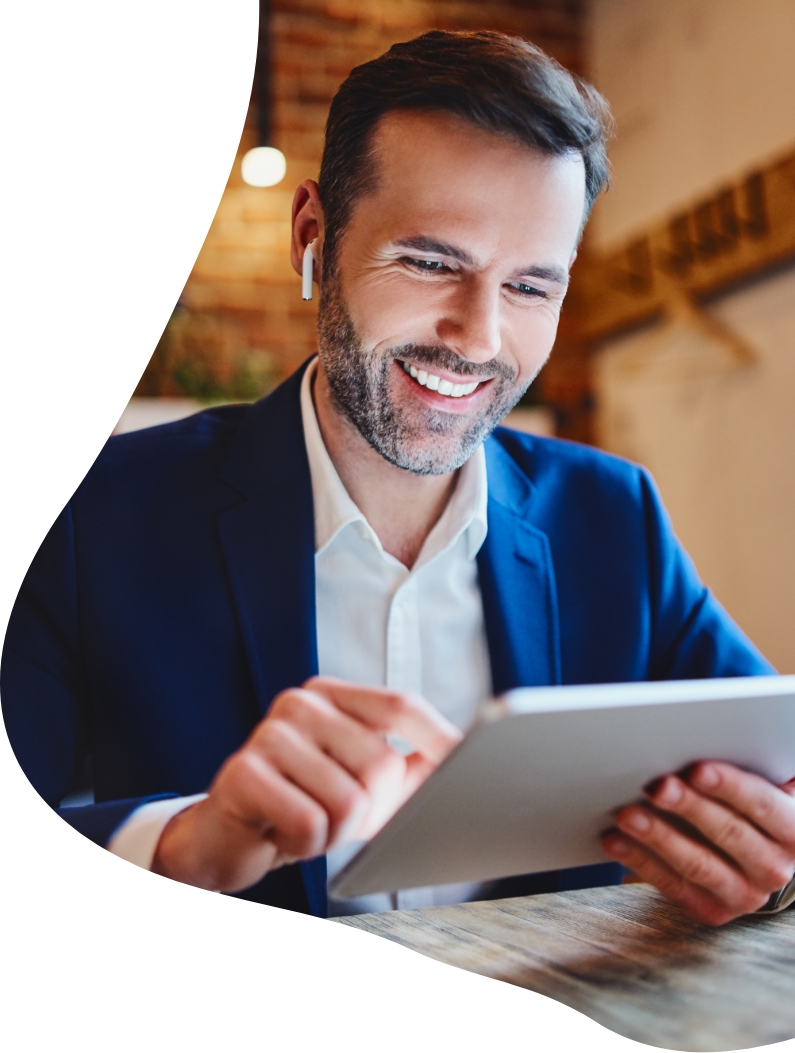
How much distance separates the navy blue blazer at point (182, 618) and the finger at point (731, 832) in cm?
12

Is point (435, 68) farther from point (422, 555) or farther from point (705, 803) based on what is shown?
point (705, 803)

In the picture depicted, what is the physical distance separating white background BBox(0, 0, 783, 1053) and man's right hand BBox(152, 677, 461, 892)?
86 millimetres

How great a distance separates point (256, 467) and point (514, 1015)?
38 cm

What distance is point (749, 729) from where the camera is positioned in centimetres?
47

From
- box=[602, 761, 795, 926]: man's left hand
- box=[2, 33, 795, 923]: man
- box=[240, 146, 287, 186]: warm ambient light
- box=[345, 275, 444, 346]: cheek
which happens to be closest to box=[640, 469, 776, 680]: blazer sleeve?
box=[2, 33, 795, 923]: man

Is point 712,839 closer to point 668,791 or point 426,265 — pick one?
point 668,791

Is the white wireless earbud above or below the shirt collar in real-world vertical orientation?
above

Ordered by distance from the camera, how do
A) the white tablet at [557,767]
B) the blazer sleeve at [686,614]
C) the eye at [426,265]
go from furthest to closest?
the blazer sleeve at [686,614] → the eye at [426,265] → the white tablet at [557,767]

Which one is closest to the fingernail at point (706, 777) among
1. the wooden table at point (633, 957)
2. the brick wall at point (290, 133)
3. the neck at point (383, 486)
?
the wooden table at point (633, 957)

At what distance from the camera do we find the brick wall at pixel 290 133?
0.53 m

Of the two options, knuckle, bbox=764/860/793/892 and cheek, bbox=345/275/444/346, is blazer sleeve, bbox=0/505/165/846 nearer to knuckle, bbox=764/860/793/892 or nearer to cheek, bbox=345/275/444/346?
cheek, bbox=345/275/444/346

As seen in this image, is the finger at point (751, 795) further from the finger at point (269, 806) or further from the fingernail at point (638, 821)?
the finger at point (269, 806)

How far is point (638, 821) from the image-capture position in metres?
0.51

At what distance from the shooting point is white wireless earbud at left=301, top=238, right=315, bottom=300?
1.77 feet
